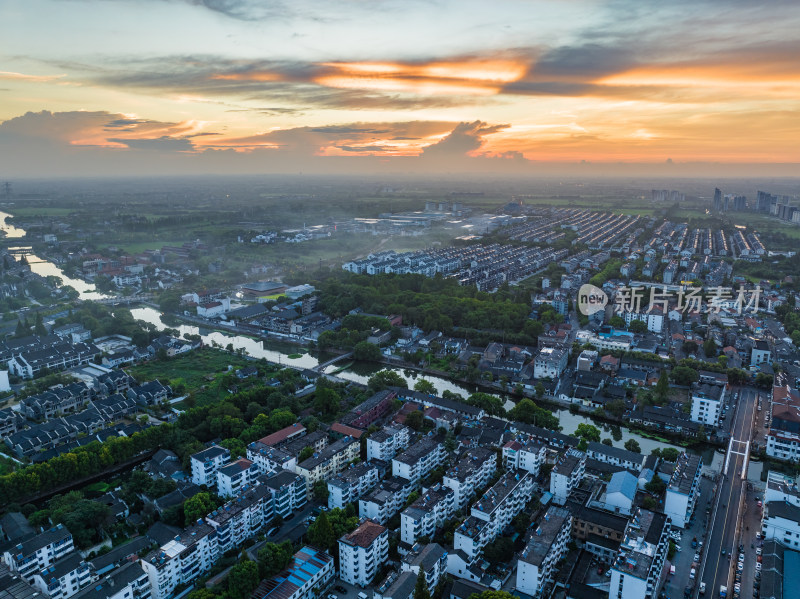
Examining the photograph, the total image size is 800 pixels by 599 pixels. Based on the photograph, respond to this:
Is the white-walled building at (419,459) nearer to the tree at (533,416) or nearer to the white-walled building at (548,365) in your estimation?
the tree at (533,416)

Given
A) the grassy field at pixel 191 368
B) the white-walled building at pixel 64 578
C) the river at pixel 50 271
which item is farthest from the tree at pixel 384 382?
the river at pixel 50 271

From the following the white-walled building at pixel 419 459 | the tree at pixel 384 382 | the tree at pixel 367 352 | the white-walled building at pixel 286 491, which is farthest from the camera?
the tree at pixel 367 352

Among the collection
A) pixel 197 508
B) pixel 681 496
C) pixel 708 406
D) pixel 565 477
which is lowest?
pixel 197 508

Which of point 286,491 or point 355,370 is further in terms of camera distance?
point 355,370

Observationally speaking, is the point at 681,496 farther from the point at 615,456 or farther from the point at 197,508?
the point at 197,508

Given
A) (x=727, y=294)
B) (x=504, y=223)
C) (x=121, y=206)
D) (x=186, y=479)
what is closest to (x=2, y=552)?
(x=186, y=479)

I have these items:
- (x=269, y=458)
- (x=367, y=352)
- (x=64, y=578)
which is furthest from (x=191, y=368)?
(x=64, y=578)

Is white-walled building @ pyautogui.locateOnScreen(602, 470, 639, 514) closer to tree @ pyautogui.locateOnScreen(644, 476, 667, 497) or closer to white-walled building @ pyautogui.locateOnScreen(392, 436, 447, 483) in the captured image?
tree @ pyautogui.locateOnScreen(644, 476, 667, 497)
